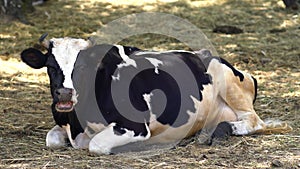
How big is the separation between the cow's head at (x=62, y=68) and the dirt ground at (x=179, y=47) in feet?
1.42

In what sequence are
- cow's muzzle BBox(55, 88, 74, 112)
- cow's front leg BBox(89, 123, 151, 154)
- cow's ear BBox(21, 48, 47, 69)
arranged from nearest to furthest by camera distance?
cow's muzzle BBox(55, 88, 74, 112), cow's front leg BBox(89, 123, 151, 154), cow's ear BBox(21, 48, 47, 69)

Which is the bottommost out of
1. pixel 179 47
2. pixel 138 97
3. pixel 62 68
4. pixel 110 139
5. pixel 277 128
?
pixel 179 47

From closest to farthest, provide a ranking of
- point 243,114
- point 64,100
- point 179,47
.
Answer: point 64,100 < point 243,114 < point 179,47

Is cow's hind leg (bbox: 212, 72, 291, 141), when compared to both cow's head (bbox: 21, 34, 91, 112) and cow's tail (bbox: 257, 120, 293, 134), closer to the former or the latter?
cow's tail (bbox: 257, 120, 293, 134)

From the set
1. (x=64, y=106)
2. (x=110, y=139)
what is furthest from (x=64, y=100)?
(x=110, y=139)

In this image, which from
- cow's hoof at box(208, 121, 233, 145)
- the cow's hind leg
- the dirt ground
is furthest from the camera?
the cow's hind leg

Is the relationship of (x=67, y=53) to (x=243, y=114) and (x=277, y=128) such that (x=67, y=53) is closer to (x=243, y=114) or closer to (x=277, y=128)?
(x=243, y=114)

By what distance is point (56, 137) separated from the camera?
5.48 m

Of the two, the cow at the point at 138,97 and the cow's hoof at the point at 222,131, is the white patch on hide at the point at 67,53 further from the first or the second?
the cow's hoof at the point at 222,131

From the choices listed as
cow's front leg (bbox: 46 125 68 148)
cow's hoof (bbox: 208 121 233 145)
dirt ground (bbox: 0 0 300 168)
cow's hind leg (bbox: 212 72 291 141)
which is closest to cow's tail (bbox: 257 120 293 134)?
cow's hind leg (bbox: 212 72 291 141)

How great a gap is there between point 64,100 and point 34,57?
611 millimetres

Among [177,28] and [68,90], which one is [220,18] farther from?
[68,90]

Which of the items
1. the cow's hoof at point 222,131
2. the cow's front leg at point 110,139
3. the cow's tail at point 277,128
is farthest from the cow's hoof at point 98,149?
the cow's tail at point 277,128

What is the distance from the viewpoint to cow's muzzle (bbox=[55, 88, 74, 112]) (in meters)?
4.97
